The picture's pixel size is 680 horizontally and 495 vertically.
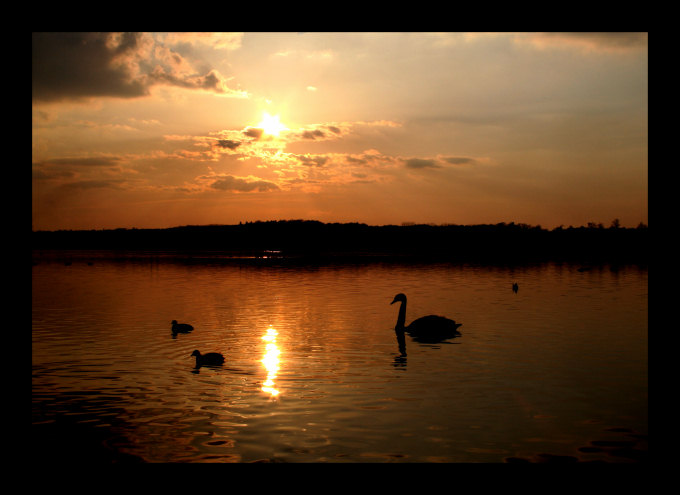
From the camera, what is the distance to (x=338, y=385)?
40.2ft

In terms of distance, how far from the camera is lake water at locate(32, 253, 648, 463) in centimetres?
869

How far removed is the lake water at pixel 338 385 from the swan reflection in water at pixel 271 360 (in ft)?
0.16

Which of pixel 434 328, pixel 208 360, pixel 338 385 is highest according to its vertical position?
pixel 434 328

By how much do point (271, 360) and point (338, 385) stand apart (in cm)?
300

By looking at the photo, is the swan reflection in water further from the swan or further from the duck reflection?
the swan

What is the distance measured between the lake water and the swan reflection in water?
50mm

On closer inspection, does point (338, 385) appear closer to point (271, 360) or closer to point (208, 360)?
point (271, 360)

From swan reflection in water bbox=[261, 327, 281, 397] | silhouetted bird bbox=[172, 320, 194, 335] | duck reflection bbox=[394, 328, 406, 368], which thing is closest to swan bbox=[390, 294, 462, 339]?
duck reflection bbox=[394, 328, 406, 368]

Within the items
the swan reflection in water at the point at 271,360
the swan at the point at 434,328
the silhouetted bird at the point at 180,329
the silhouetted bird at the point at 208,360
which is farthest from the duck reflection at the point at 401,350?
the silhouetted bird at the point at 180,329

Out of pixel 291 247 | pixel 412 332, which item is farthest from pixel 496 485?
pixel 291 247

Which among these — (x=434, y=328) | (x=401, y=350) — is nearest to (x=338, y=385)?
(x=401, y=350)

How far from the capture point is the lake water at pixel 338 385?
8688mm

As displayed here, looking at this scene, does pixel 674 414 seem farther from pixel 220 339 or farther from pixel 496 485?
pixel 220 339
